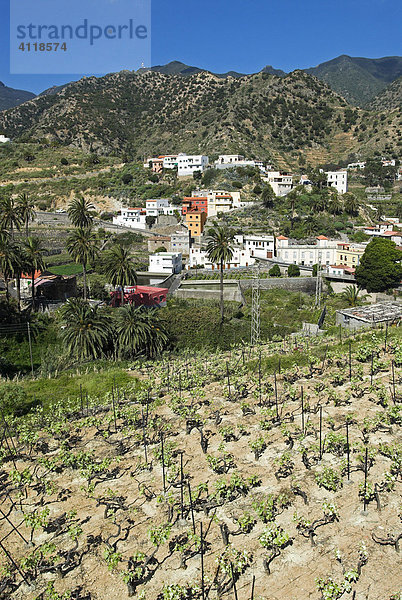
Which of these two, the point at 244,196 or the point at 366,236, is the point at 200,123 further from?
the point at 366,236

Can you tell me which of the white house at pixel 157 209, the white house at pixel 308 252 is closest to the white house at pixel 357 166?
the white house at pixel 157 209

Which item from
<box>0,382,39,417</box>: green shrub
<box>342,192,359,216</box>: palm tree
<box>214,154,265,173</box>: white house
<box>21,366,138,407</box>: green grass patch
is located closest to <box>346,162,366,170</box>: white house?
<box>214,154,265,173</box>: white house

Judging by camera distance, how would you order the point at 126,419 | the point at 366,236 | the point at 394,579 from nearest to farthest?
the point at 394,579
the point at 126,419
the point at 366,236

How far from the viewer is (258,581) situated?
775cm

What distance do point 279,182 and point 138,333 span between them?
73.3 metres

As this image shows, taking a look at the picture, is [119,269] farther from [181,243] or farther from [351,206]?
[351,206]

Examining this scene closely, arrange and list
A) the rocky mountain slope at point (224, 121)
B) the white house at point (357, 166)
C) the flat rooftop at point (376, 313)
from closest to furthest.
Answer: the flat rooftop at point (376, 313) < the white house at point (357, 166) < the rocky mountain slope at point (224, 121)

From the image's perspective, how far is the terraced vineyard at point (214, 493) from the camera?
7.88 metres

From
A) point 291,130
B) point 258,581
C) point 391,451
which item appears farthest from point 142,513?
point 291,130

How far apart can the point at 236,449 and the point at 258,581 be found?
180 inches

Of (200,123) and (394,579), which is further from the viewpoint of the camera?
(200,123)

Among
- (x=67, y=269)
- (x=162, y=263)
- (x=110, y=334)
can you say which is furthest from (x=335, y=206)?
(x=110, y=334)

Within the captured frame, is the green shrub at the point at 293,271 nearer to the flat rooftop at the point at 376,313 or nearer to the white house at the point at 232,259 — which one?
the white house at the point at 232,259

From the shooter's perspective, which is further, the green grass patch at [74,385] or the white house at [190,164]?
the white house at [190,164]
